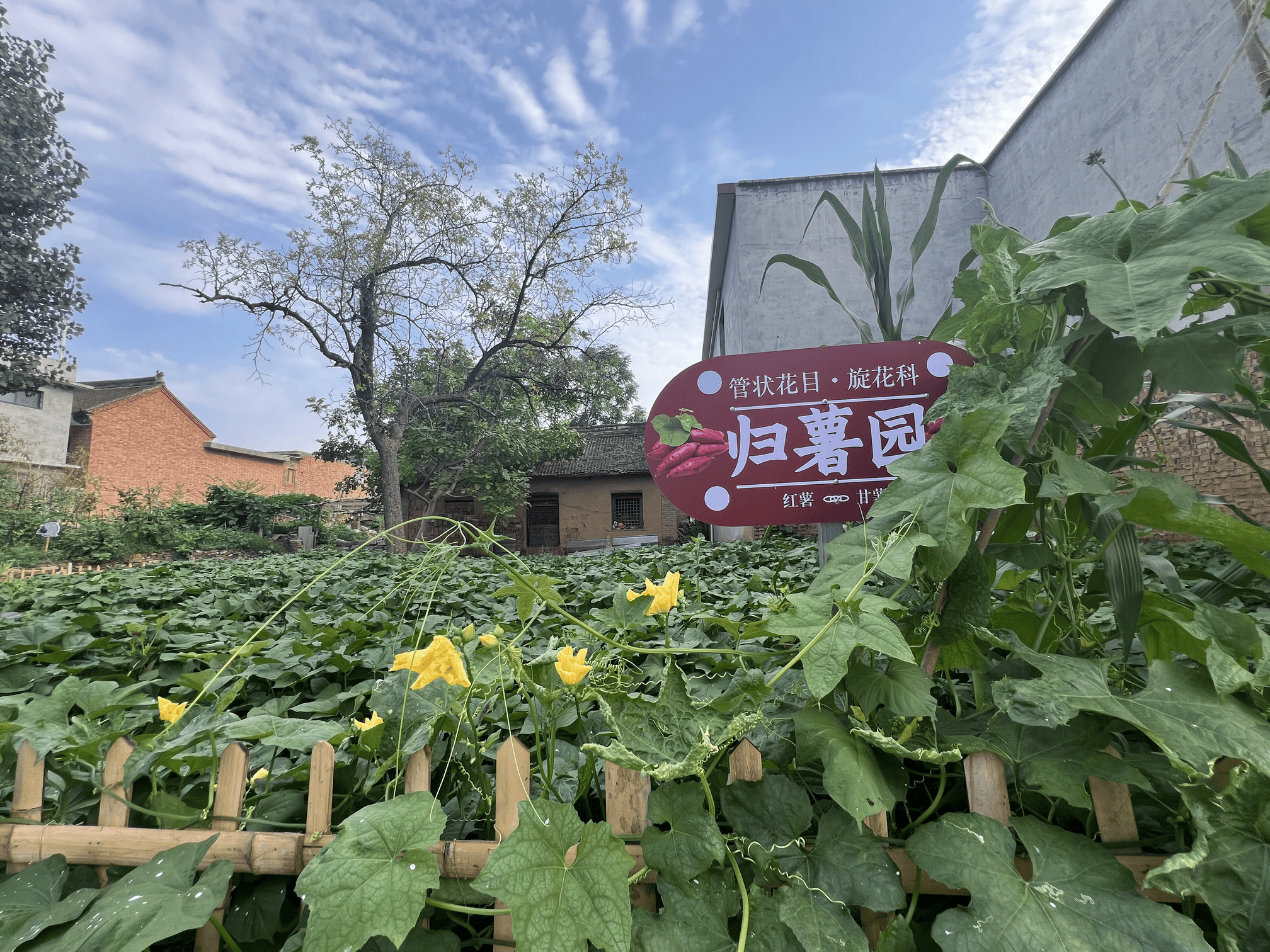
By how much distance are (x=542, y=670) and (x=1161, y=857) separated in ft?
2.38

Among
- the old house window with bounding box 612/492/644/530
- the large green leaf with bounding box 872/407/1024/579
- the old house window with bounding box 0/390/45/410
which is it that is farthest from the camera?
the old house window with bounding box 612/492/644/530

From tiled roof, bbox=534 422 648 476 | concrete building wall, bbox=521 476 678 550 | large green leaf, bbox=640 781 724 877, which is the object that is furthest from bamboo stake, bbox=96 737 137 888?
concrete building wall, bbox=521 476 678 550

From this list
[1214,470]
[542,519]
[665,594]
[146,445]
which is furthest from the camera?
[146,445]

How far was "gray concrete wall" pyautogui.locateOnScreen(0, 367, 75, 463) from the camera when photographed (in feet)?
53.8

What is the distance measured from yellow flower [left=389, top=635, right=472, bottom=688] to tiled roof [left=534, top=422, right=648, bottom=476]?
50.0 feet

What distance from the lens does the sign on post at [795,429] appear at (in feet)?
4.18

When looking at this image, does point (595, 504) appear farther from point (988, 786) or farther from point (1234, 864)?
point (1234, 864)

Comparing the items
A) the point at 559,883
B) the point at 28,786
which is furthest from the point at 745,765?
the point at 28,786

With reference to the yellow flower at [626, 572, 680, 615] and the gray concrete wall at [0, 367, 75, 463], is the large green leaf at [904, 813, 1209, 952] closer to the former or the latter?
the yellow flower at [626, 572, 680, 615]

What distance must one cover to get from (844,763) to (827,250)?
26.4 ft

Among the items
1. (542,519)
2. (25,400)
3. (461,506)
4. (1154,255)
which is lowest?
(1154,255)

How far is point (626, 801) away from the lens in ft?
2.44

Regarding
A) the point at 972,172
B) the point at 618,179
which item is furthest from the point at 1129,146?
the point at 618,179

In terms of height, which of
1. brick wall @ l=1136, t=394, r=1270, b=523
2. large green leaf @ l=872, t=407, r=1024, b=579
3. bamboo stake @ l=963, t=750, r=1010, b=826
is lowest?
bamboo stake @ l=963, t=750, r=1010, b=826
